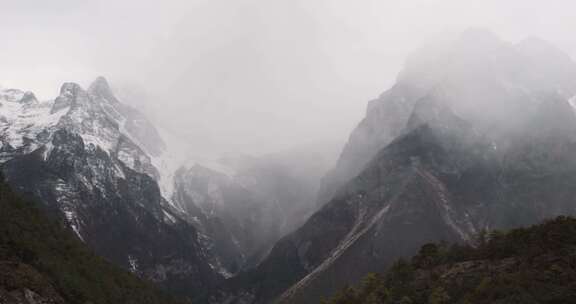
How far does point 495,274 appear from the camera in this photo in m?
152

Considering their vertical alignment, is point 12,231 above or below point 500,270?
above

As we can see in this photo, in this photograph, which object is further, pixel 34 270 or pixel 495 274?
pixel 34 270

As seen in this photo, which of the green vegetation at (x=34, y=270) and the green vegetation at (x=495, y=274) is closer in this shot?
the green vegetation at (x=495, y=274)

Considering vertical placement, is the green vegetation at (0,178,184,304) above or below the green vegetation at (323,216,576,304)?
above

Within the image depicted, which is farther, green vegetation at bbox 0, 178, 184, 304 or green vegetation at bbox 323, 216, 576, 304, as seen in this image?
green vegetation at bbox 0, 178, 184, 304

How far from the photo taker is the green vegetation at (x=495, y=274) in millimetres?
135750

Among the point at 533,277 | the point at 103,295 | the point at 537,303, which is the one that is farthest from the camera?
the point at 103,295

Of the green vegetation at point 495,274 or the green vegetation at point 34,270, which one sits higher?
the green vegetation at point 34,270

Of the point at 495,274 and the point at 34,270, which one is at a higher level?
the point at 34,270

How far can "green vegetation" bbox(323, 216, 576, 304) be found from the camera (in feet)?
445

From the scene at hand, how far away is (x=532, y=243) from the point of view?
16038 cm

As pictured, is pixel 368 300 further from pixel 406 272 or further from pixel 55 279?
pixel 55 279

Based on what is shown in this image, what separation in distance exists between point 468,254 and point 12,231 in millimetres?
110450

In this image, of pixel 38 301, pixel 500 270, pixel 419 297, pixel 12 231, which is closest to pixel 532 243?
pixel 500 270
